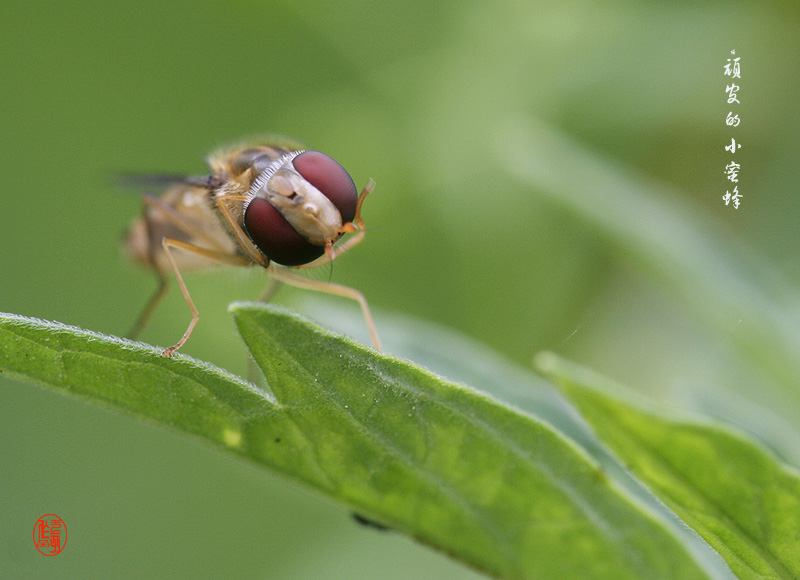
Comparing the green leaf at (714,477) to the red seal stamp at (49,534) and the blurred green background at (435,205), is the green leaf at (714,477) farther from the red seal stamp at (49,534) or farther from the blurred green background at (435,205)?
the red seal stamp at (49,534)

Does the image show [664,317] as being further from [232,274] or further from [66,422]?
[66,422]

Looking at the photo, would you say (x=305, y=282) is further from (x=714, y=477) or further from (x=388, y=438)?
(x=714, y=477)

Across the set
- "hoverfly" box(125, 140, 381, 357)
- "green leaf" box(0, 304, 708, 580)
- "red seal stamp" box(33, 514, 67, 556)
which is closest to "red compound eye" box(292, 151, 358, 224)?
"hoverfly" box(125, 140, 381, 357)

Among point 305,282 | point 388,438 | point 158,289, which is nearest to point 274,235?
point 305,282

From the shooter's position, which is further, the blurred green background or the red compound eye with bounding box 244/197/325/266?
the blurred green background

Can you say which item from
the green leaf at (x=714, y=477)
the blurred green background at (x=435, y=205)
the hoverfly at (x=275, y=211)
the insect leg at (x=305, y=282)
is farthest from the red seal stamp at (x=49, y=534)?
the green leaf at (x=714, y=477)

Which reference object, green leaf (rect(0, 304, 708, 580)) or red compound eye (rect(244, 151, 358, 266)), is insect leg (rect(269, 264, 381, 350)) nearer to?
red compound eye (rect(244, 151, 358, 266))

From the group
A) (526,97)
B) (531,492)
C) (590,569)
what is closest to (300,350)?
(531,492)
